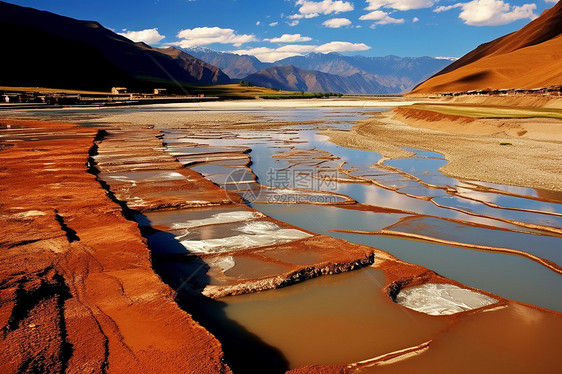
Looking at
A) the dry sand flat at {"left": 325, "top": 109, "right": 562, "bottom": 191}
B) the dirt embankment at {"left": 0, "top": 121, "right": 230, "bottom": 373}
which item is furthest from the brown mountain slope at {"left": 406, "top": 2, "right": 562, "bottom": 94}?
the dirt embankment at {"left": 0, "top": 121, "right": 230, "bottom": 373}

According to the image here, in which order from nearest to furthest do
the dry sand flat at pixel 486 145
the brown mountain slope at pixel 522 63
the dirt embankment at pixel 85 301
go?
the dirt embankment at pixel 85 301, the dry sand flat at pixel 486 145, the brown mountain slope at pixel 522 63

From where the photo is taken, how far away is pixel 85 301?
495cm

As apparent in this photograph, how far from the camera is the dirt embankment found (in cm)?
387

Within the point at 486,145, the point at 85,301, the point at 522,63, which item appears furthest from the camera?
the point at 522,63

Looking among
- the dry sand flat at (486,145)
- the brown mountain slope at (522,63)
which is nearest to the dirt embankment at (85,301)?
the dry sand flat at (486,145)

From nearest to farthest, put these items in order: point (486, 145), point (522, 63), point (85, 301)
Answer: point (85, 301), point (486, 145), point (522, 63)

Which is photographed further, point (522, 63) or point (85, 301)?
point (522, 63)

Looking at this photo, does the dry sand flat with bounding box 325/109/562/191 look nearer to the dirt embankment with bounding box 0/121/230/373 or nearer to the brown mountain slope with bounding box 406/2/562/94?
the dirt embankment with bounding box 0/121/230/373

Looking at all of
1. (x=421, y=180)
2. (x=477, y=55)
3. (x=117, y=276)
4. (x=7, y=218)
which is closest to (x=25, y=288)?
(x=117, y=276)

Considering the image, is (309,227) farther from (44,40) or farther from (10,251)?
(44,40)

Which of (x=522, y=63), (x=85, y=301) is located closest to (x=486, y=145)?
(x=85, y=301)

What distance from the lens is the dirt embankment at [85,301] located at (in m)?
3.87

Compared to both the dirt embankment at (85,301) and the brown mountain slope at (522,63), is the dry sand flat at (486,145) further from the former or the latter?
the brown mountain slope at (522,63)

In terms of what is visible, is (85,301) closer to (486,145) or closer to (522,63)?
(486,145)
